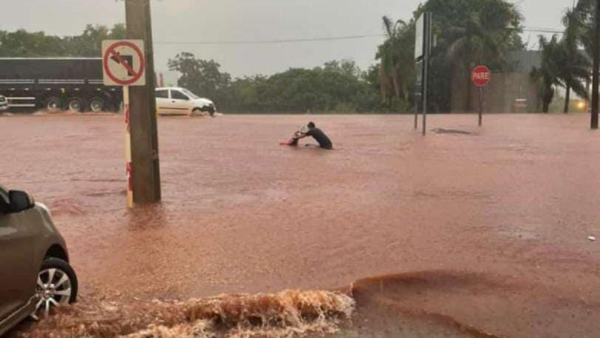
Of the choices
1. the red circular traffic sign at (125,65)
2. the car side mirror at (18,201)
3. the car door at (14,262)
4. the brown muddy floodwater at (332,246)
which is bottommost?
the brown muddy floodwater at (332,246)

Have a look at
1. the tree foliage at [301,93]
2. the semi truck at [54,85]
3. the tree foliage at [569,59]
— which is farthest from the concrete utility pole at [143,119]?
the tree foliage at [301,93]

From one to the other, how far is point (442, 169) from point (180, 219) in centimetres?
675

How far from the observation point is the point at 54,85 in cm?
3866

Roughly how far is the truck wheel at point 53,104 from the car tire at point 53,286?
36.4 meters

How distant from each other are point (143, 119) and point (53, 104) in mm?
32148

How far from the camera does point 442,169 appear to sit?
543 inches

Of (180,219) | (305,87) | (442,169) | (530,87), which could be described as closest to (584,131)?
(442,169)

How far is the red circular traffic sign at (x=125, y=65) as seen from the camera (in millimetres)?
8812

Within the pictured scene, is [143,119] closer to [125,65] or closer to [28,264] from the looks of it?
[125,65]

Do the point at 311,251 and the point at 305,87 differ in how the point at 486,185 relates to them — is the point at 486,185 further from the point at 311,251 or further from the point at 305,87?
the point at 305,87

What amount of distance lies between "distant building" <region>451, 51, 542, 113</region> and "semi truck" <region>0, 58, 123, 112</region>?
27.0 meters

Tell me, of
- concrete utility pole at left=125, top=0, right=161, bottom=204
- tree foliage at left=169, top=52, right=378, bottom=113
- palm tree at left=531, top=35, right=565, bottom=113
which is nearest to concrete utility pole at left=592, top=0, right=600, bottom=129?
concrete utility pole at left=125, top=0, right=161, bottom=204

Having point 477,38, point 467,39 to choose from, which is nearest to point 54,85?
point 467,39

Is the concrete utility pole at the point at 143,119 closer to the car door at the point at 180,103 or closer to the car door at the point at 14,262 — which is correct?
the car door at the point at 14,262
